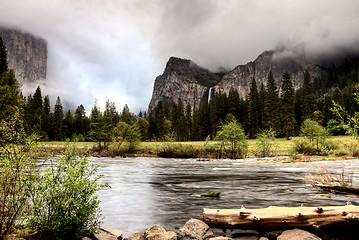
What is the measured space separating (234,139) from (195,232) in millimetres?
41854

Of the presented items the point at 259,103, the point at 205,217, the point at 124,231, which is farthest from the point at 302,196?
the point at 259,103

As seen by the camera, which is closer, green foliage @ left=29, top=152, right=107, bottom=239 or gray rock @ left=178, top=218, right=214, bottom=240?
green foliage @ left=29, top=152, right=107, bottom=239

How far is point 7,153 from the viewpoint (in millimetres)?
6441

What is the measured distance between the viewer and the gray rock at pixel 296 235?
6.24 metres

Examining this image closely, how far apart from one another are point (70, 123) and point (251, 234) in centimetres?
13202

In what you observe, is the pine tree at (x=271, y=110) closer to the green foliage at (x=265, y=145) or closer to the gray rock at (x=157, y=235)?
the green foliage at (x=265, y=145)

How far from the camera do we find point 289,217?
23.4 feet

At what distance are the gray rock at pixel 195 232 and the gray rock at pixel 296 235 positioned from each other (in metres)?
2.16

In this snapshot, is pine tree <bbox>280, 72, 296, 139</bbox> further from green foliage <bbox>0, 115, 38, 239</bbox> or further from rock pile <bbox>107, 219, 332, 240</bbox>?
green foliage <bbox>0, 115, 38, 239</bbox>

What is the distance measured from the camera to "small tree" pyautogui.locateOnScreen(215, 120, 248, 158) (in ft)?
154

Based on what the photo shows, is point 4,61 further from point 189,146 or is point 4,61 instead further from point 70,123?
point 70,123

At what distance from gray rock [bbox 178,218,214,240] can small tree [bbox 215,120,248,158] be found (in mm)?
40184

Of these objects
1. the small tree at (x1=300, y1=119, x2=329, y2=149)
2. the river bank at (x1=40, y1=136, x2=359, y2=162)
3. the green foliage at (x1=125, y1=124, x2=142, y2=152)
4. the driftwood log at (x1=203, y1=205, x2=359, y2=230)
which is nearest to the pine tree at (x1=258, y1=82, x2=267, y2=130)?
the river bank at (x1=40, y1=136, x2=359, y2=162)

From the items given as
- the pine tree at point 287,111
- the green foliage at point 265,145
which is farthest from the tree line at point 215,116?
the green foliage at point 265,145
